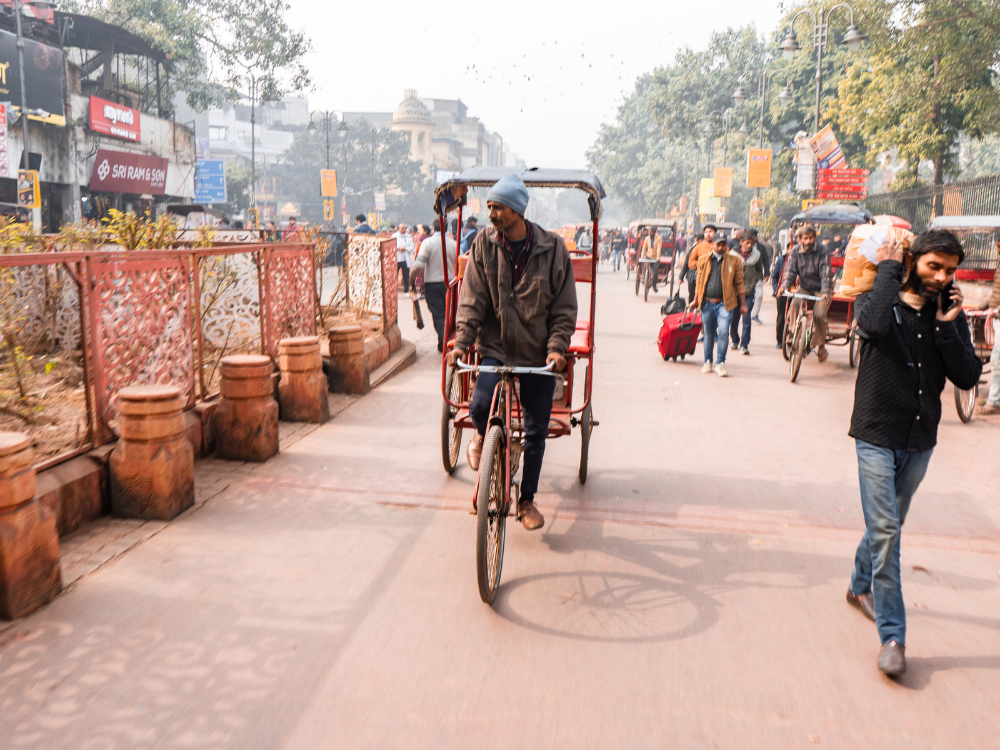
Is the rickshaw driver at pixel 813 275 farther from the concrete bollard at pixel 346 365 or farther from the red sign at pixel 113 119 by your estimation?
the red sign at pixel 113 119

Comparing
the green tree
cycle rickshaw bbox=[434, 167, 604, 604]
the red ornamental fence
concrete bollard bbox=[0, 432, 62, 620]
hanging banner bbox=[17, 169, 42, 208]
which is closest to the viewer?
concrete bollard bbox=[0, 432, 62, 620]

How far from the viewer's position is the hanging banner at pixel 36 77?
88.6ft

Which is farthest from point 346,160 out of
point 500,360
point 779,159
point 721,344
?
point 500,360

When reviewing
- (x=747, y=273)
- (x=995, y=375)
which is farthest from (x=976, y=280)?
(x=995, y=375)

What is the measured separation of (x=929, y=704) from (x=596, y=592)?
57.4 inches

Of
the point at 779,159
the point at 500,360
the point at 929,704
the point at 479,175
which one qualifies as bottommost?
the point at 929,704

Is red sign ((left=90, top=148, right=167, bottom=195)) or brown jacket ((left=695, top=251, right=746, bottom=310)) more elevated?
red sign ((left=90, top=148, right=167, bottom=195))

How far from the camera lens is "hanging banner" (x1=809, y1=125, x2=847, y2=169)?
86.0ft

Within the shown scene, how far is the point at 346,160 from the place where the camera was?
73688 mm

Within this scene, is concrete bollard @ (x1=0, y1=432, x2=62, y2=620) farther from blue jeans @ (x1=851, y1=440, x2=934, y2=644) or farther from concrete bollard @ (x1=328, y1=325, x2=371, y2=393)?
concrete bollard @ (x1=328, y1=325, x2=371, y2=393)

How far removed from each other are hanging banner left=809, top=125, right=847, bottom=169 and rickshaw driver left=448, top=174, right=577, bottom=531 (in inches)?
952

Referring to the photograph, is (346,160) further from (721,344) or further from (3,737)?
(3,737)

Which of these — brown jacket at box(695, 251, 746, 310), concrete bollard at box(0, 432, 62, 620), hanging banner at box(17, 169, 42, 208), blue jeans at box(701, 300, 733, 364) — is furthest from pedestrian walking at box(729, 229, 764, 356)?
hanging banner at box(17, 169, 42, 208)

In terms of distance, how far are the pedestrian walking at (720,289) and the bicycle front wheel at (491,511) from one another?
6.91 meters
